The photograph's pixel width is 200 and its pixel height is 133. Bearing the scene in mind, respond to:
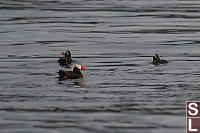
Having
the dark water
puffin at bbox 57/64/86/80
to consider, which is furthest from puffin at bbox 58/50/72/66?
puffin at bbox 57/64/86/80

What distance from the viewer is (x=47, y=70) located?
23016 millimetres

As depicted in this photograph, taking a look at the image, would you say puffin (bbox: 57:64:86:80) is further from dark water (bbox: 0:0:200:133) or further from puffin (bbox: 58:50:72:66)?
puffin (bbox: 58:50:72:66)

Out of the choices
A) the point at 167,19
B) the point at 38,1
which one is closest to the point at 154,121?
the point at 167,19

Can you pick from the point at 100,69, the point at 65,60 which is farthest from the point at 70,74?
the point at 65,60

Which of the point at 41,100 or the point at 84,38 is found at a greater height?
the point at 84,38

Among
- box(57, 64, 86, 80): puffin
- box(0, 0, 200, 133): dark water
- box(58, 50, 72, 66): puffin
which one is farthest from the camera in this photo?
box(58, 50, 72, 66): puffin

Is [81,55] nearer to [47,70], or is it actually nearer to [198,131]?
[47,70]

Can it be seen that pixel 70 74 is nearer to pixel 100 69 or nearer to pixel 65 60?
pixel 100 69

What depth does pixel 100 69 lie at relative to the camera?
914 inches

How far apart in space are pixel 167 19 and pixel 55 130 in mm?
26892

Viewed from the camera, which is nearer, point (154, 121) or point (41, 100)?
point (154, 121)

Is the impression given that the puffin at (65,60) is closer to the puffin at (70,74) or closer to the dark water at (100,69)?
the dark water at (100,69)

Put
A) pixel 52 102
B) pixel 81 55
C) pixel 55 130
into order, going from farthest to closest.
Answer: pixel 81 55 → pixel 52 102 → pixel 55 130

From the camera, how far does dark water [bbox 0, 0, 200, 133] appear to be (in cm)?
1552
